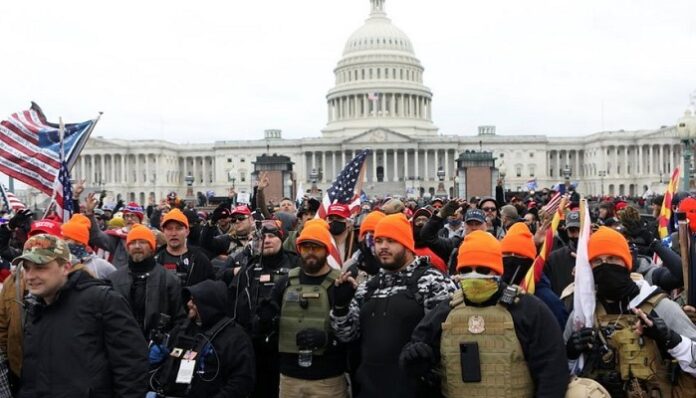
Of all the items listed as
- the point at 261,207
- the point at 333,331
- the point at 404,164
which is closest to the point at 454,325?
the point at 333,331

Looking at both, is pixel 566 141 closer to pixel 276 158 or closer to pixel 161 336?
pixel 276 158

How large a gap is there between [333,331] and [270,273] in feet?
4.48

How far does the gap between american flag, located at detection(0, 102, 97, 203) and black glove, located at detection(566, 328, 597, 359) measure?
8.94 meters

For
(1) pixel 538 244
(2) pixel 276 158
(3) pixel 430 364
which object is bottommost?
(3) pixel 430 364

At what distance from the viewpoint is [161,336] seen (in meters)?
5.70

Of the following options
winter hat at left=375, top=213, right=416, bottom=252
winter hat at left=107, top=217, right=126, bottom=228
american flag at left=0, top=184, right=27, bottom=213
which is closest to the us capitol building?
american flag at left=0, top=184, right=27, bottom=213

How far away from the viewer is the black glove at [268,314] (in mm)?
5992

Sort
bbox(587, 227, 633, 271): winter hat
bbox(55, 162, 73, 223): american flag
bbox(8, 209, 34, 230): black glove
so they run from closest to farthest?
bbox(587, 227, 633, 271): winter hat, bbox(8, 209, 34, 230): black glove, bbox(55, 162, 73, 223): american flag

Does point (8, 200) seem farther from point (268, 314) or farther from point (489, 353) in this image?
point (489, 353)

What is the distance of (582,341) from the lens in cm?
460

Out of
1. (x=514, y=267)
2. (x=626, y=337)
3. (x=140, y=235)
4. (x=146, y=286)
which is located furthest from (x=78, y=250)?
(x=626, y=337)

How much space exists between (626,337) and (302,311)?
240 cm

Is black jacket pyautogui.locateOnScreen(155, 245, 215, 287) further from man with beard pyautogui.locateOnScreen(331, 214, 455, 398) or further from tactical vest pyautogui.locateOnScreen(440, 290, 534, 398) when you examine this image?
tactical vest pyautogui.locateOnScreen(440, 290, 534, 398)

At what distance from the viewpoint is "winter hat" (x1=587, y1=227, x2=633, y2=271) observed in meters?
4.98
